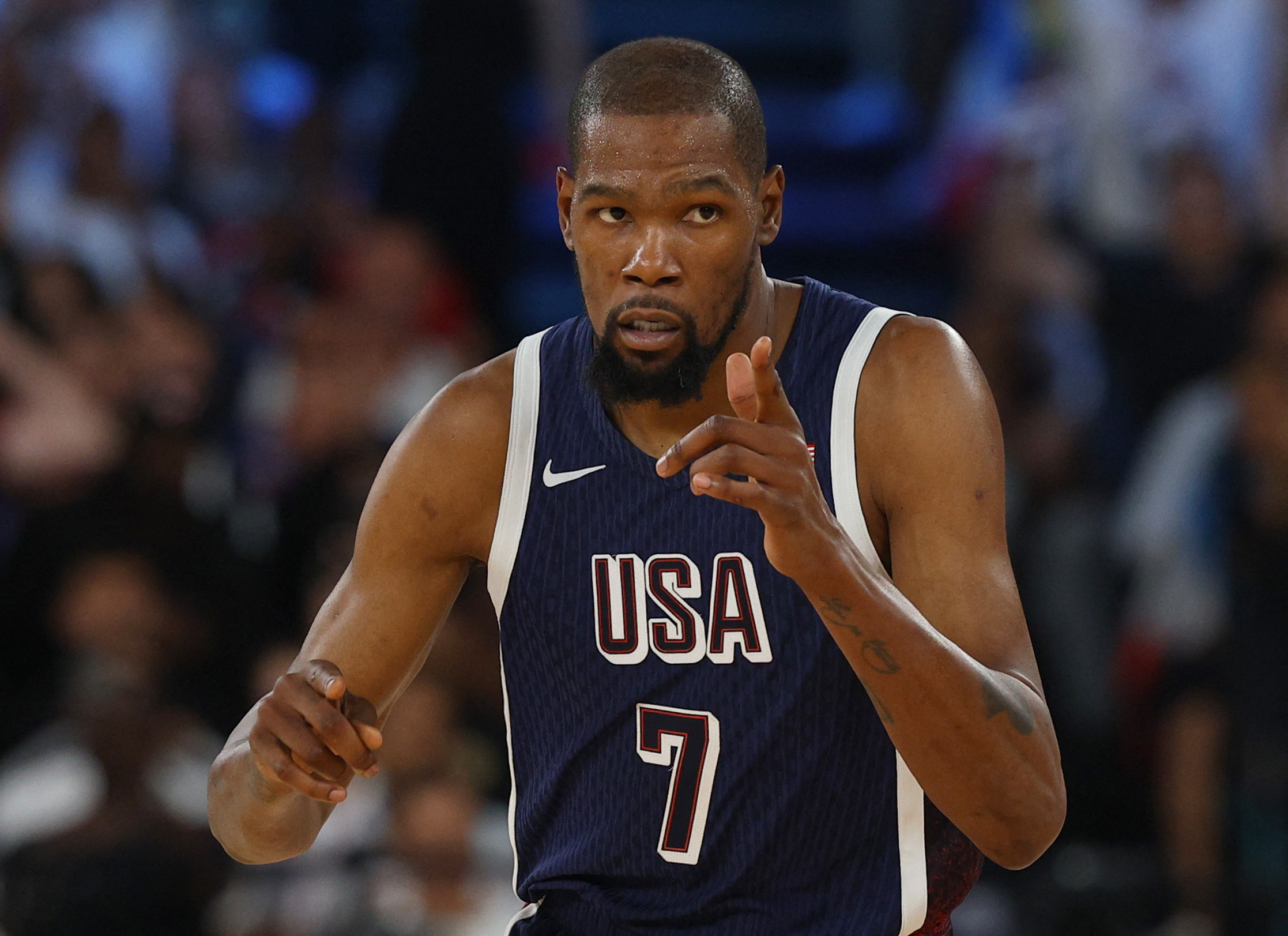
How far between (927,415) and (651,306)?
41 centimetres

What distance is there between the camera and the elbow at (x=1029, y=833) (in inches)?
Result: 92.8

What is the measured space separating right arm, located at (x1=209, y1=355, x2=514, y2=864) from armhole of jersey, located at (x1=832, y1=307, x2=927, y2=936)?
527 millimetres

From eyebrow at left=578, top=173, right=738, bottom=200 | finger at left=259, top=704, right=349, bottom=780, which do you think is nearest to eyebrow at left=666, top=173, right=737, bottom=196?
eyebrow at left=578, top=173, right=738, bottom=200

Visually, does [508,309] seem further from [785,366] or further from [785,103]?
[785,366]

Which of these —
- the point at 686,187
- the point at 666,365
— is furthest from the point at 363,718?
the point at 686,187

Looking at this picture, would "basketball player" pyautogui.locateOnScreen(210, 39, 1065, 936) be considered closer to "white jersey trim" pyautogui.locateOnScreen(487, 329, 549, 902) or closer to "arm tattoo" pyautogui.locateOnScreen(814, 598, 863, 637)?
"white jersey trim" pyautogui.locateOnScreen(487, 329, 549, 902)

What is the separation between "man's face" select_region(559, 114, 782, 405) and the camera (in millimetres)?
2572

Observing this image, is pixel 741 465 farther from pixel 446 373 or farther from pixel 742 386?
pixel 446 373

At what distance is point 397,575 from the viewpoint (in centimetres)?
281

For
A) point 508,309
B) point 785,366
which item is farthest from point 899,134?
point 785,366

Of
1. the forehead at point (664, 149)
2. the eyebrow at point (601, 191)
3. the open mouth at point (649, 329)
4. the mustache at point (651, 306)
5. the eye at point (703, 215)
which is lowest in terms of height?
the open mouth at point (649, 329)

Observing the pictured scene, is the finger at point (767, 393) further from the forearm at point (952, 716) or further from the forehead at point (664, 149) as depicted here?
the forehead at point (664, 149)

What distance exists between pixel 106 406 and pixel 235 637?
3.01 feet

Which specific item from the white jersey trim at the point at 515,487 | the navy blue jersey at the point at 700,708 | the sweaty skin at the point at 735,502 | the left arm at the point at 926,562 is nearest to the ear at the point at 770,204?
the sweaty skin at the point at 735,502
